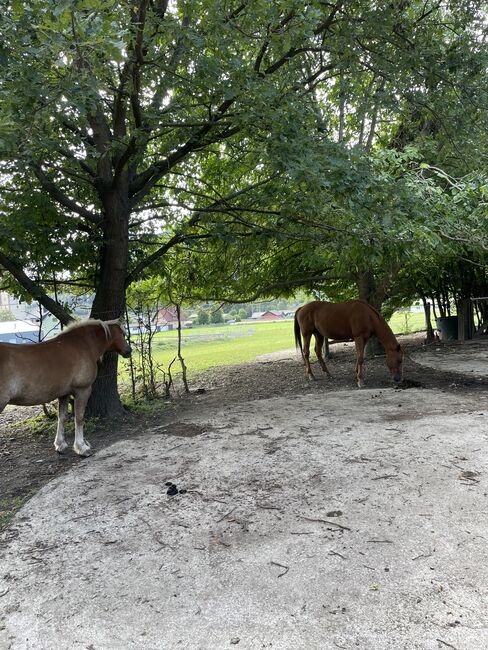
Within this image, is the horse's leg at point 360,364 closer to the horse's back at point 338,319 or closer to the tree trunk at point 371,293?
the horse's back at point 338,319

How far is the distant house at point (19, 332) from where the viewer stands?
7703 mm

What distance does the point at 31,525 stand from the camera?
358 centimetres

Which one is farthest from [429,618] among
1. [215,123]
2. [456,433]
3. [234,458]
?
[215,123]

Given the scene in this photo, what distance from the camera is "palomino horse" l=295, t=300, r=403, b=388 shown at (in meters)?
8.56

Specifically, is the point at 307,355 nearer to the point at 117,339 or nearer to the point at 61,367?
the point at 117,339

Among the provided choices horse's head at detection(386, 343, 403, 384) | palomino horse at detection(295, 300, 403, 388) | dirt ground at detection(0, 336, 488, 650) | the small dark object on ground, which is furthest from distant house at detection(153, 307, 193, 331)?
the small dark object on ground

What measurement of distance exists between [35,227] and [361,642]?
613 cm

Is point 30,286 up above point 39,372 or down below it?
above

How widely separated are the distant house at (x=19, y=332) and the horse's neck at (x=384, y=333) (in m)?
5.91

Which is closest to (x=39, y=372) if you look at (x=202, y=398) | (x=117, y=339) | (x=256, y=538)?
(x=117, y=339)

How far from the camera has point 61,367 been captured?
16.6 ft

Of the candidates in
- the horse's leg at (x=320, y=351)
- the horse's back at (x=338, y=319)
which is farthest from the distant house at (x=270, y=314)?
the horse's back at (x=338, y=319)

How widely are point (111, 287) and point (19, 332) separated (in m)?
2.03

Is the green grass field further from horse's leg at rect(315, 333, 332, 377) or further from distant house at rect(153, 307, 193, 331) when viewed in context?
horse's leg at rect(315, 333, 332, 377)
